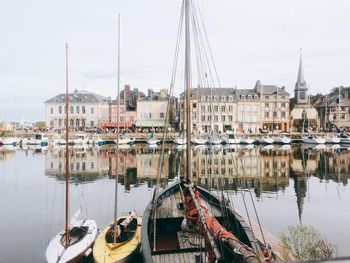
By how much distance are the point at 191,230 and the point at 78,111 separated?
82012 mm

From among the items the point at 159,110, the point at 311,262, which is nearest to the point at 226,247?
the point at 311,262

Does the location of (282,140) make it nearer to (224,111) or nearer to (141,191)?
(224,111)

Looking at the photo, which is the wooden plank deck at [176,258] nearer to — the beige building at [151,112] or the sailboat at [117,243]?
the sailboat at [117,243]

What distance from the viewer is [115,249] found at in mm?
11828

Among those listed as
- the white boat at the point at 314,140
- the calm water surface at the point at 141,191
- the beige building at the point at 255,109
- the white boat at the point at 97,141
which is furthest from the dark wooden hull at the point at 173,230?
the beige building at the point at 255,109

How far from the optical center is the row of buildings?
84.6 metres

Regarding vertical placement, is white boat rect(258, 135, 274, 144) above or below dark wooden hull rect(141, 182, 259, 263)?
above

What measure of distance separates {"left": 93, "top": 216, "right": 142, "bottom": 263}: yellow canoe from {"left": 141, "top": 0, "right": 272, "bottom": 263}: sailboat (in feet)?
2.55

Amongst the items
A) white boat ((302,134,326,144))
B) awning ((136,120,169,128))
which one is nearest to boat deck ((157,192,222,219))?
white boat ((302,134,326,144))

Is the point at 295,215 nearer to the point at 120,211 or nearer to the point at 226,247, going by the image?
the point at 120,211

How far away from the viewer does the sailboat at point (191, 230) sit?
841cm

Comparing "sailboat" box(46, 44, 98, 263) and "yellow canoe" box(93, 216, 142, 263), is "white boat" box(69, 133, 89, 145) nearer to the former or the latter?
"sailboat" box(46, 44, 98, 263)

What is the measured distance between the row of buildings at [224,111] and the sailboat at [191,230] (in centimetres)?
6681

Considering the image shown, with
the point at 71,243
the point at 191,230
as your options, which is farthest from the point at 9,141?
the point at 191,230
